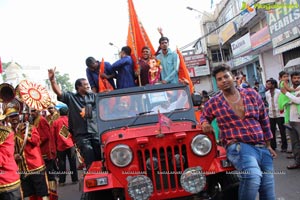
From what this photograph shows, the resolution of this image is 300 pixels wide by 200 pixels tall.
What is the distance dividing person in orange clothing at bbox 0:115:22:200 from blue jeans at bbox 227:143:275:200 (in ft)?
7.43

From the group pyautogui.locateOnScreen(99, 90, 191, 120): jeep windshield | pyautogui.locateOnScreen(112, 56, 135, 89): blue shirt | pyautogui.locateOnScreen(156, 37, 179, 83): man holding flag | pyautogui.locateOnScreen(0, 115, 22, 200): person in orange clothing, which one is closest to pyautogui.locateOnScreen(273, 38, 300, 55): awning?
pyautogui.locateOnScreen(156, 37, 179, 83): man holding flag

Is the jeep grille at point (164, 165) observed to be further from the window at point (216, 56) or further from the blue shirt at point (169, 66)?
the window at point (216, 56)

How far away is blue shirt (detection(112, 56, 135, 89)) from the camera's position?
528 cm

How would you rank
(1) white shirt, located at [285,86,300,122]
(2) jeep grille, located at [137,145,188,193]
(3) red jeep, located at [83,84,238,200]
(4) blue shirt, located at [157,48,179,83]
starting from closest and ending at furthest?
1. (3) red jeep, located at [83,84,238,200]
2. (2) jeep grille, located at [137,145,188,193]
3. (4) blue shirt, located at [157,48,179,83]
4. (1) white shirt, located at [285,86,300,122]

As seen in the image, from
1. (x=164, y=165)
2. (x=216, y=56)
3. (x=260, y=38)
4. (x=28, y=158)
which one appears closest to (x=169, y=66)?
(x=164, y=165)

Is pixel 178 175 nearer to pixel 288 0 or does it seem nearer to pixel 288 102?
pixel 288 102

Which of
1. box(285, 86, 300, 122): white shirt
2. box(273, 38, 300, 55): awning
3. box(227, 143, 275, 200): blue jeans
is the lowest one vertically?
box(227, 143, 275, 200): blue jeans

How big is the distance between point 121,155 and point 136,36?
3107 mm

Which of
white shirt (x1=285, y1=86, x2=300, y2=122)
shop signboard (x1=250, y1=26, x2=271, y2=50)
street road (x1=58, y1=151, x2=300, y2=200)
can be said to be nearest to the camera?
street road (x1=58, y1=151, x2=300, y2=200)

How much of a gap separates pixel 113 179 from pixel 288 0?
9911 mm

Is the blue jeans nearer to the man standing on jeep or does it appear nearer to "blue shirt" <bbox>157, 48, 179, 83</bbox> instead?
the man standing on jeep

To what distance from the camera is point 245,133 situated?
3.06 meters

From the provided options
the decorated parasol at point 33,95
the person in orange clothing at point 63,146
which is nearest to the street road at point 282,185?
the person in orange clothing at point 63,146

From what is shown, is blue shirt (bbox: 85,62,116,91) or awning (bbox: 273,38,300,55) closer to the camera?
blue shirt (bbox: 85,62,116,91)
